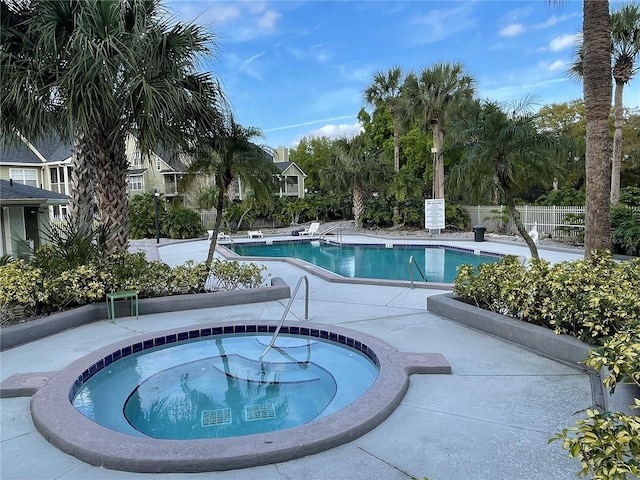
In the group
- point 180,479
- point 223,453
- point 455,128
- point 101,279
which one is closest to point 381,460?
point 223,453

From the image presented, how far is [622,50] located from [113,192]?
20.2m

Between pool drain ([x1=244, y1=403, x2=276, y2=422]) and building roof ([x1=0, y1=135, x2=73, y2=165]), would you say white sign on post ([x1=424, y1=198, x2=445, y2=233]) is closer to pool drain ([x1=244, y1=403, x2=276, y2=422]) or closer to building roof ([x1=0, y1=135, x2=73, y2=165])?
building roof ([x1=0, y1=135, x2=73, y2=165])

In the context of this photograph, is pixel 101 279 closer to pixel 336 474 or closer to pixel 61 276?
pixel 61 276

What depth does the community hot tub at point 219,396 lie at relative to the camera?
3.05m

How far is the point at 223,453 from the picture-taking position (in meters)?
2.96

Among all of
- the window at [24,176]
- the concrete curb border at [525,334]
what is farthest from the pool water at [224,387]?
the window at [24,176]

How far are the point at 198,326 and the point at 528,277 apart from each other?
181 inches

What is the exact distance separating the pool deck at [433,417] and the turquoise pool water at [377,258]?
6648mm

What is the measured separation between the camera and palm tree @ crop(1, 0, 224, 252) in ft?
20.7

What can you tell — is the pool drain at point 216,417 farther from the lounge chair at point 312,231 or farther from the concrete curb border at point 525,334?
the lounge chair at point 312,231

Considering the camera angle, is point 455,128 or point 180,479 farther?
point 455,128

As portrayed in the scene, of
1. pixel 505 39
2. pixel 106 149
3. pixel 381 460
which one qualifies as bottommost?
pixel 381 460

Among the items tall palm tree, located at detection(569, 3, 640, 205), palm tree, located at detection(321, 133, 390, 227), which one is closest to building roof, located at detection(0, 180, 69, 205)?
palm tree, located at detection(321, 133, 390, 227)

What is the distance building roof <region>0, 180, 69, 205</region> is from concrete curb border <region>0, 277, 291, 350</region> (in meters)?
6.77
